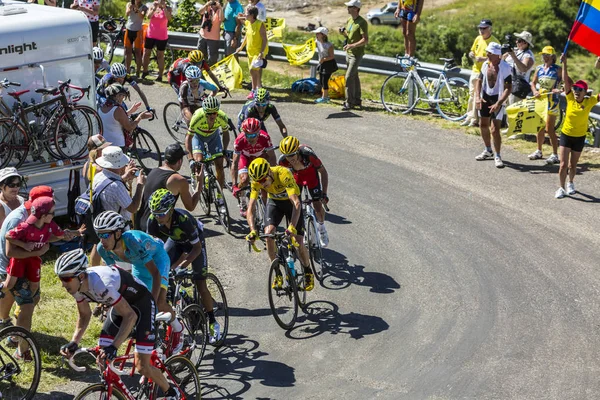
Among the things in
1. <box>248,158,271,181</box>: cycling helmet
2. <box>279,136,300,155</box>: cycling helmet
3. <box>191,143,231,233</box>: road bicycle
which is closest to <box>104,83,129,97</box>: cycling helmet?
<box>191,143,231,233</box>: road bicycle

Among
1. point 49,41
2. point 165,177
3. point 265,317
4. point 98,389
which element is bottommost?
point 265,317

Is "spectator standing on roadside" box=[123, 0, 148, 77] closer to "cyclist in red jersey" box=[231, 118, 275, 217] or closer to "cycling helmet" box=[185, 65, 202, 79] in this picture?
"cycling helmet" box=[185, 65, 202, 79]

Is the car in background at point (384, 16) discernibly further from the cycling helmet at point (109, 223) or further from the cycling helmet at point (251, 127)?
the cycling helmet at point (109, 223)

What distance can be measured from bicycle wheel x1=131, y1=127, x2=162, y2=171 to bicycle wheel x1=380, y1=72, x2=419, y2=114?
5.79 metres

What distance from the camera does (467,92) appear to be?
1988 cm

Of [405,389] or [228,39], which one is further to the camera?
[228,39]

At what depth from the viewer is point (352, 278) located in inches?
504

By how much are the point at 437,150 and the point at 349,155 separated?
1.78m

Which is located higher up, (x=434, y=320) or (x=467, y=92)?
(x=467, y=92)

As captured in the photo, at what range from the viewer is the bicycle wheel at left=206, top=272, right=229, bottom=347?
10.8 m

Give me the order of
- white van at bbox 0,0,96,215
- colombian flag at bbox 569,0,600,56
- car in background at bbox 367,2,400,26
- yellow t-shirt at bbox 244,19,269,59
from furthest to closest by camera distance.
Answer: car in background at bbox 367,2,400,26, yellow t-shirt at bbox 244,19,269,59, colombian flag at bbox 569,0,600,56, white van at bbox 0,0,96,215

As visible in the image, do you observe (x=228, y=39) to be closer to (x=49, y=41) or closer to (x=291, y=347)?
(x=49, y=41)

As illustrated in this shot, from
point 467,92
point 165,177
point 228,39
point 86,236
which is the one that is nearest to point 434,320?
point 165,177

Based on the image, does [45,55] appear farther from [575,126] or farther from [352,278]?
[575,126]
